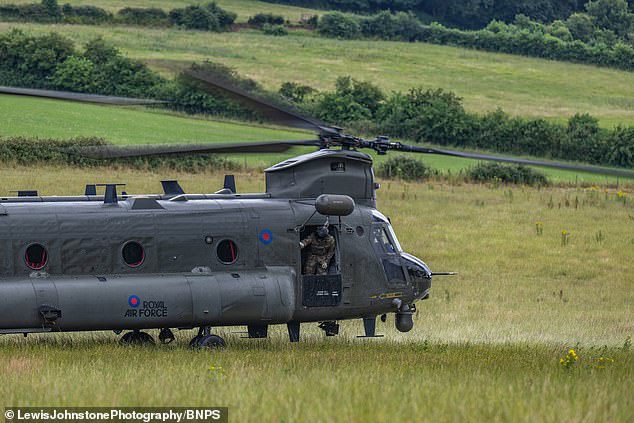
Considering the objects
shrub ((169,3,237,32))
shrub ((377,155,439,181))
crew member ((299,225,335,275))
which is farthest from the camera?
shrub ((169,3,237,32))

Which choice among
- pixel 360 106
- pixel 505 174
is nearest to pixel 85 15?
pixel 360 106

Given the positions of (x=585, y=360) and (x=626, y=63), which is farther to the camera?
(x=626, y=63)

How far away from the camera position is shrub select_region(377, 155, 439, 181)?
55156 millimetres

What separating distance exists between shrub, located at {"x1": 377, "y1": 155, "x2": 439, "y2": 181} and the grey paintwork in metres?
34.7

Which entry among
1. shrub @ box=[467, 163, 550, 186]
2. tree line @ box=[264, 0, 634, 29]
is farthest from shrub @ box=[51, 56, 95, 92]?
tree line @ box=[264, 0, 634, 29]

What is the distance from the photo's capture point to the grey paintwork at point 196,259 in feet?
56.2

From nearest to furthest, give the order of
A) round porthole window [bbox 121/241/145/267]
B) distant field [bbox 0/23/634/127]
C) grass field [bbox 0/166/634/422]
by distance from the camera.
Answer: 1. grass field [bbox 0/166/634/422]
2. round porthole window [bbox 121/241/145/267]
3. distant field [bbox 0/23/634/127]

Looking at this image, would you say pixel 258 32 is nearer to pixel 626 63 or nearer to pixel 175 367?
pixel 626 63

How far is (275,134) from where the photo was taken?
209ft

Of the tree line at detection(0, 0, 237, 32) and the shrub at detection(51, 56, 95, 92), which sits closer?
the shrub at detection(51, 56, 95, 92)

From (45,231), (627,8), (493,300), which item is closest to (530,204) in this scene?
(493,300)

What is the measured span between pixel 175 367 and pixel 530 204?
34.3m

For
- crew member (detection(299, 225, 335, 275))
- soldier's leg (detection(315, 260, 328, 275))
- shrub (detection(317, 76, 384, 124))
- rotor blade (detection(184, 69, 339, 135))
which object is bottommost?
shrub (detection(317, 76, 384, 124))

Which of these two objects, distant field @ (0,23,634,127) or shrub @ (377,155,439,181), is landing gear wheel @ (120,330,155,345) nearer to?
shrub @ (377,155,439,181)
